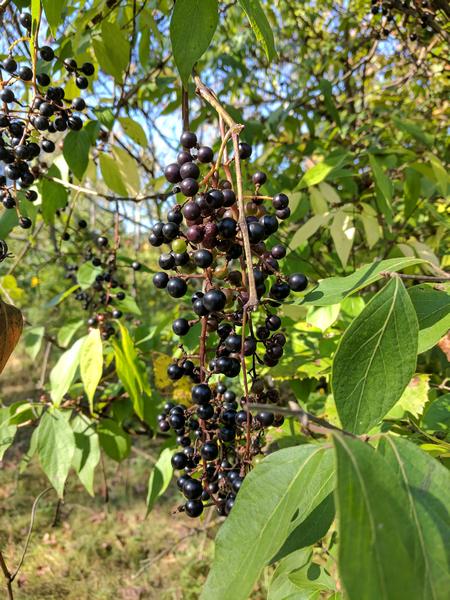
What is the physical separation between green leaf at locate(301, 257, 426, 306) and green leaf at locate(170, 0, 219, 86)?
49cm

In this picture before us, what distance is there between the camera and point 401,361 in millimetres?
678

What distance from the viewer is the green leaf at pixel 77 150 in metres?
1.51

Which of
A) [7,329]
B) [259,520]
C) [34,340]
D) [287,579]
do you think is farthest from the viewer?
[34,340]

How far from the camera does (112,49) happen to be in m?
1.55

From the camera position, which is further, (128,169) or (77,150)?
(128,169)

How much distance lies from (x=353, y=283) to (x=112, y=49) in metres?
1.26


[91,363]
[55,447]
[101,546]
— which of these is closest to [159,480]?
[55,447]

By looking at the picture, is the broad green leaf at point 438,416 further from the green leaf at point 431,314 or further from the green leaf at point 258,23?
the green leaf at point 258,23

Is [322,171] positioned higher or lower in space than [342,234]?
higher

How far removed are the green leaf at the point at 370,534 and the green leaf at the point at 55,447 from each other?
1366mm

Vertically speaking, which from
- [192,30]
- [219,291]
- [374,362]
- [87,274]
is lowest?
[374,362]

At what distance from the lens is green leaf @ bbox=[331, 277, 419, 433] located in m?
0.67

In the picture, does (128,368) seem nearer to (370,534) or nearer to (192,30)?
(192,30)

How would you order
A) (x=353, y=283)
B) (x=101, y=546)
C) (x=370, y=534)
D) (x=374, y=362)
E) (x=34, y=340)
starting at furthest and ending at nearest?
(x=101, y=546) → (x=34, y=340) → (x=353, y=283) → (x=374, y=362) → (x=370, y=534)
